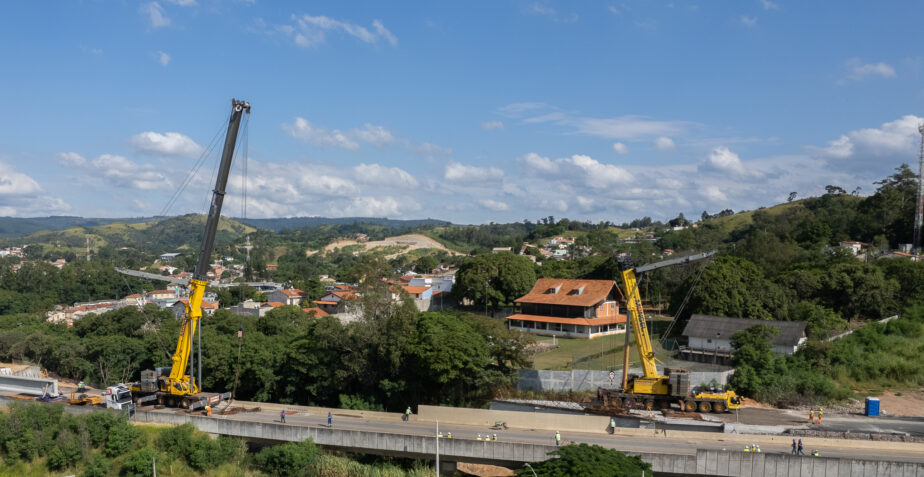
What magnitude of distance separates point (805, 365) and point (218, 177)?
127ft

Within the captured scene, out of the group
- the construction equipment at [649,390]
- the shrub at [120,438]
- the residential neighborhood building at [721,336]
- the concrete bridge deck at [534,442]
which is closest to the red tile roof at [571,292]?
the residential neighborhood building at [721,336]

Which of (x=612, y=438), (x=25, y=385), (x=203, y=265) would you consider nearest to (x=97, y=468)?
(x=203, y=265)

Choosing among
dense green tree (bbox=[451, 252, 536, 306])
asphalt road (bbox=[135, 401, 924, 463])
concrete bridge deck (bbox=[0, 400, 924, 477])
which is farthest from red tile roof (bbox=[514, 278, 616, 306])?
asphalt road (bbox=[135, 401, 924, 463])

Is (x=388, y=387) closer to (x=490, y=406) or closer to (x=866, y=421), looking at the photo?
(x=490, y=406)

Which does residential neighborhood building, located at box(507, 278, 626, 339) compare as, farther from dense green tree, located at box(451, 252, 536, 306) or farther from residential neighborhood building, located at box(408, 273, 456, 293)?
residential neighborhood building, located at box(408, 273, 456, 293)

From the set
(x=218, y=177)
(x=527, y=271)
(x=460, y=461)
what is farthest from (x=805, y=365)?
(x=218, y=177)

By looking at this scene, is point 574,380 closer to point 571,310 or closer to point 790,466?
point 790,466

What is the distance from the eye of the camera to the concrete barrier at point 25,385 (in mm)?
41125

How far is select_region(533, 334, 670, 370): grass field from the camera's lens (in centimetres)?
4338

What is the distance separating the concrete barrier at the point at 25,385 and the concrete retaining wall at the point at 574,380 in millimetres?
31461

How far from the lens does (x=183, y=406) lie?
35.8m

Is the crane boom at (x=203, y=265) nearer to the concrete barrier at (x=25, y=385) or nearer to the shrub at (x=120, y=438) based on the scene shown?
the shrub at (x=120, y=438)

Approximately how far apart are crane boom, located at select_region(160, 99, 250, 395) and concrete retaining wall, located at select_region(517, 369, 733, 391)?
2017 centimetres

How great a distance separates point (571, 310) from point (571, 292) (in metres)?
2.60
